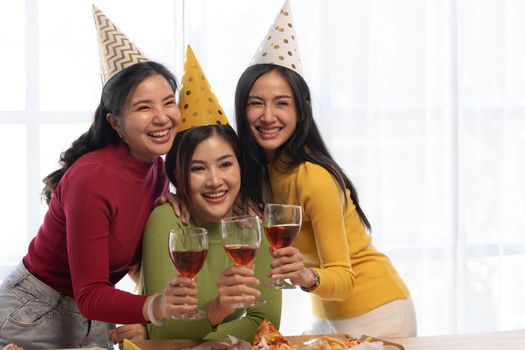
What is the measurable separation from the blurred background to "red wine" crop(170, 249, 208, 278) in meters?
2.03

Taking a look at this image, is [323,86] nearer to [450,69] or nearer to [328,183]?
[450,69]

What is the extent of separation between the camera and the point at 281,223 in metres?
1.71

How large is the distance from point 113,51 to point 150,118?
249mm

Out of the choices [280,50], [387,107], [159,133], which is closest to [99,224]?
[159,133]

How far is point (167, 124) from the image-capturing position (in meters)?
2.04

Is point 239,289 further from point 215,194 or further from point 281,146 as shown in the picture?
point 281,146

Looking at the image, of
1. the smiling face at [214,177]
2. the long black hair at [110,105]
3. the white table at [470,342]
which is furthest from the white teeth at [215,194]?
the white table at [470,342]

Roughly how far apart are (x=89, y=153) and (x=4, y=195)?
158cm

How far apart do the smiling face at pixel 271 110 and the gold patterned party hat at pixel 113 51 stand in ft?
1.03

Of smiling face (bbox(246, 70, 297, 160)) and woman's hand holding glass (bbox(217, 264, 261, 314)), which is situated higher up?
smiling face (bbox(246, 70, 297, 160))

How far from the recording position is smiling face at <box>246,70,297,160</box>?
7.10 ft

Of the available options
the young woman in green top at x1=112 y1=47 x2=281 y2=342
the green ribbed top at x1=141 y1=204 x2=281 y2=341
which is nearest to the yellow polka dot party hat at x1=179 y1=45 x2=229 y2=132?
the young woman in green top at x1=112 y1=47 x2=281 y2=342

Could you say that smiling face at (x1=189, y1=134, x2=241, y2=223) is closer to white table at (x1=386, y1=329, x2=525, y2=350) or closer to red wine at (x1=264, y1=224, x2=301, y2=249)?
red wine at (x1=264, y1=224, x2=301, y2=249)

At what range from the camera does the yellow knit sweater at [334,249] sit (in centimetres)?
209
